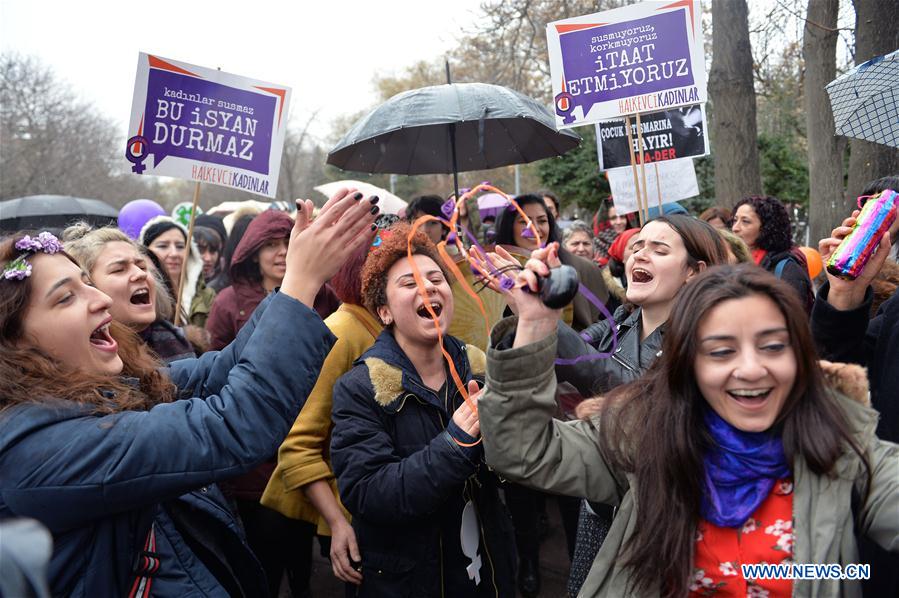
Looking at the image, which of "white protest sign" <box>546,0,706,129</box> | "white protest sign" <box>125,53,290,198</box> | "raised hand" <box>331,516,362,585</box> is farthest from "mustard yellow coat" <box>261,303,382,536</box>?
"white protest sign" <box>546,0,706,129</box>

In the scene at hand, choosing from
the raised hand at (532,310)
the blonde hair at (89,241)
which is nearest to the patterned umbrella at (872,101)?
the raised hand at (532,310)

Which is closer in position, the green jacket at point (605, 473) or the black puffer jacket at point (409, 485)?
the green jacket at point (605, 473)

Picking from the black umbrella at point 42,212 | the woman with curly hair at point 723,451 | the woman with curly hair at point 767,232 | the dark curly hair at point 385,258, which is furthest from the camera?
the black umbrella at point 42,212

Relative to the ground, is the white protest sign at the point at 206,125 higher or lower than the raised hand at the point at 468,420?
higher

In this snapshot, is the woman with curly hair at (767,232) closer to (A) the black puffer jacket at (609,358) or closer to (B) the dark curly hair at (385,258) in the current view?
(A) the black puffer jacket at (609,358)

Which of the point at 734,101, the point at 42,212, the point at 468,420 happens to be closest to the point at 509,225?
the point at 468,420

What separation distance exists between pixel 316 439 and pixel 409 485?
78 centimetres

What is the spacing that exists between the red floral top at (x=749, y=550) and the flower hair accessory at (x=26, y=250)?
71.1 inches

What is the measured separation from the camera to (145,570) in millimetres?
1728

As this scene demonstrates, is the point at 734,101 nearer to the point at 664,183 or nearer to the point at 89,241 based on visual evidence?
the point at 664,183

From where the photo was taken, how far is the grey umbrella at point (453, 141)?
4180mm

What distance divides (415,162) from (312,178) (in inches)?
1436

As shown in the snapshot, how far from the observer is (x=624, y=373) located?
2527 millimetres

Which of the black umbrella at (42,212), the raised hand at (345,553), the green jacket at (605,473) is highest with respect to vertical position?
the black umbrella at (42,212)
